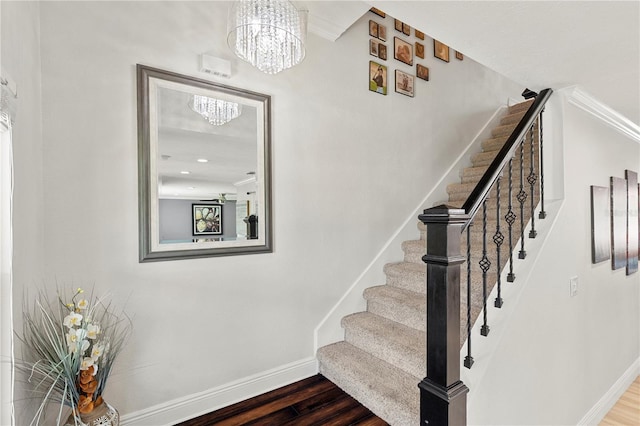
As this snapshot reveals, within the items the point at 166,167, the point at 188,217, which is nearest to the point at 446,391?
the point at 188,217

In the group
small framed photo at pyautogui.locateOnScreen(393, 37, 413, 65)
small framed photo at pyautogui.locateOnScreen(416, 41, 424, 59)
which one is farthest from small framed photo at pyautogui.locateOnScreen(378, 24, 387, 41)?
small framed photo at pyautogui.locateOnScreen(416, 41, 424, 59)

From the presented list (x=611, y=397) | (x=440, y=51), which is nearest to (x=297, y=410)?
(x=611, y=397)

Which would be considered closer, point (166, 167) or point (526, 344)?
point (526, 344)

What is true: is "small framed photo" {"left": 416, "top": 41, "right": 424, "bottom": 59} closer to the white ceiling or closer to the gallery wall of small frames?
the gallery wall of small frames

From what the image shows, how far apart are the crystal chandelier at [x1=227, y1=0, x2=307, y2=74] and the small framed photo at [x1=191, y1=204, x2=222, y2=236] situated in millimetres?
886

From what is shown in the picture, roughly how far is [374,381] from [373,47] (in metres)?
2.58

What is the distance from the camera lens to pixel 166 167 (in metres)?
1.84

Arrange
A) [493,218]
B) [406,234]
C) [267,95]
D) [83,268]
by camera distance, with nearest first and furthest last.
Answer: [83,268] < [267,95] < [493,218] < [406,234]

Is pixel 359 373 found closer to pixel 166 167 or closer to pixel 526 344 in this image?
pixel 526 344

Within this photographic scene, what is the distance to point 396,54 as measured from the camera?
2.95 meters

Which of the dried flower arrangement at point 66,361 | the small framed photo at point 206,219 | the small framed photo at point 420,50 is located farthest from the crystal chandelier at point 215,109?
the small framed photo at point 420,50

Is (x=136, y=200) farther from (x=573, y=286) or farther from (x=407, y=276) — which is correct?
(x=573, y=286)

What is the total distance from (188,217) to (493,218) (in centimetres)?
245

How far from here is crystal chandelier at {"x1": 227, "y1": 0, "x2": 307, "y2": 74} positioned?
1613 mm
